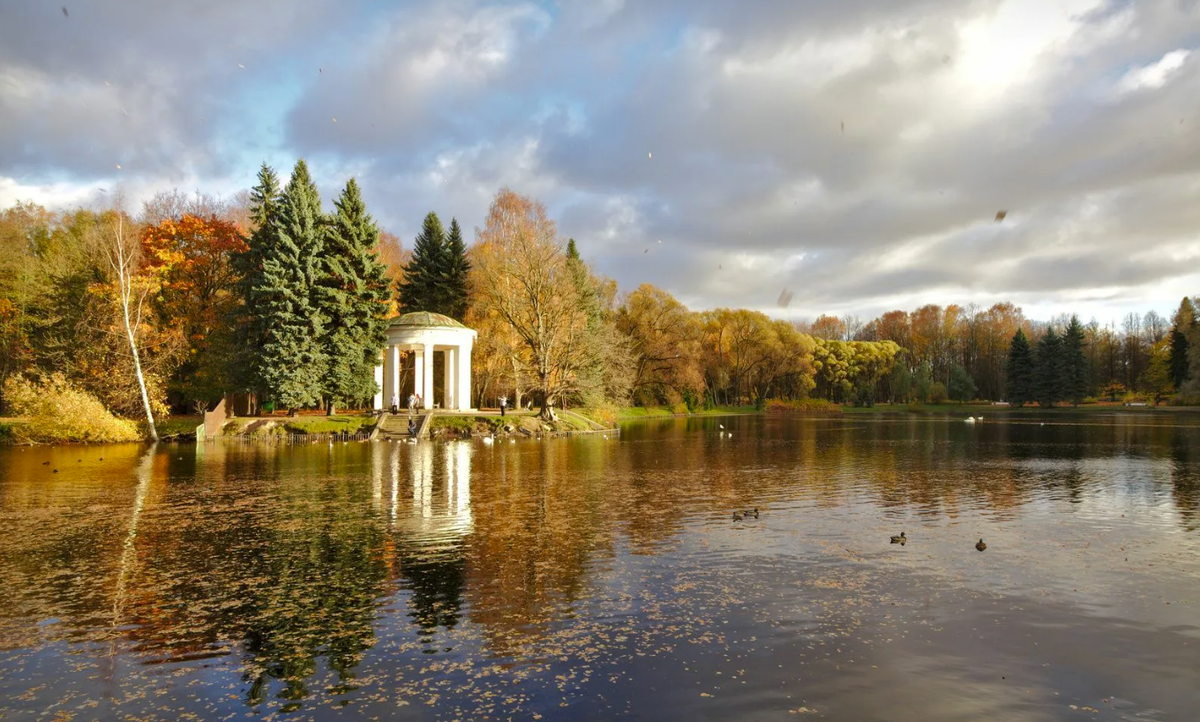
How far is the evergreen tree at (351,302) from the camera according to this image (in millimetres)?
40750

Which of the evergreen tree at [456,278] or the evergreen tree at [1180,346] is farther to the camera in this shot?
the evergreen tree at [1180,346]

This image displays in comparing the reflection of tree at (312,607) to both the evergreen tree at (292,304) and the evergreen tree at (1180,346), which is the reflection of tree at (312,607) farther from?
the evergreen tree at (1180,346)

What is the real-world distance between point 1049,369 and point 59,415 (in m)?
92.8

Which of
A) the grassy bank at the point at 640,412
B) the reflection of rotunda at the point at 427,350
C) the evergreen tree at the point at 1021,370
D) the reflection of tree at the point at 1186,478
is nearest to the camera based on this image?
the reflection of tree at the point at 1186,478

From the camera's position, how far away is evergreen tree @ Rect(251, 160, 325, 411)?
3853 cm

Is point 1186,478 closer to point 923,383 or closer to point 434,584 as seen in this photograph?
point 434,584

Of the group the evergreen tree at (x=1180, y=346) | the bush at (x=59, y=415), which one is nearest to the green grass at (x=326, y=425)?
the bush at (x=59, y=415)

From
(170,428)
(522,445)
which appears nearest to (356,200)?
(170,428)

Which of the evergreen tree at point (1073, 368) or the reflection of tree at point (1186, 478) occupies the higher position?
the evergreen tree at point (1073, 368)

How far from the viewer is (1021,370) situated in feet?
289

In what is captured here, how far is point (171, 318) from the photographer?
40344 mm

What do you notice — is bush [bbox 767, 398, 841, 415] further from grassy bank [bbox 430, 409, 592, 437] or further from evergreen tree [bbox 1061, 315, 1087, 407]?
grassy bank [bbox 430, 409, 592, 437]

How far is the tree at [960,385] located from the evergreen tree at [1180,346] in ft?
66.9

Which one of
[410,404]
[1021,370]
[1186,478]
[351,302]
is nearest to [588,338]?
[410,404]
